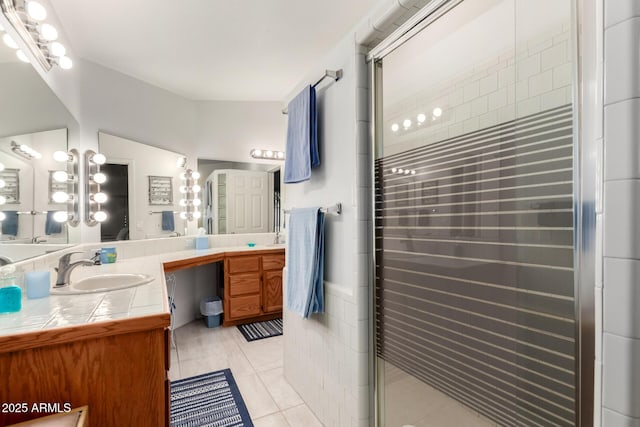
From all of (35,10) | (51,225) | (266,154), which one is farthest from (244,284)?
(35,10)

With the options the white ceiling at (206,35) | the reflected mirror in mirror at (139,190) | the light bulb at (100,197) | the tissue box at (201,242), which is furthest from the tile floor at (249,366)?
the white ceiling at (206,35)

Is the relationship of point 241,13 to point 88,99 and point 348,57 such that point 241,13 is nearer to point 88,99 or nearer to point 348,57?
point 348,57

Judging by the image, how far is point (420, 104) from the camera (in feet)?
3.70

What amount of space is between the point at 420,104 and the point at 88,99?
278 centimetres

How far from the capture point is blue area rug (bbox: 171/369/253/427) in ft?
5.83

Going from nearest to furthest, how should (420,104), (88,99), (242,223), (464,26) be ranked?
(464,26) < (420,104) < (88,99) < (242,223)

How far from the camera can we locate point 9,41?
51.4 inches

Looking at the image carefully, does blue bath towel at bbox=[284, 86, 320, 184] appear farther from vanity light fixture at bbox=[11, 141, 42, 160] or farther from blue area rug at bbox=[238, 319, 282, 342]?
blue area rug at bbox=[238, 319, 282, 342]

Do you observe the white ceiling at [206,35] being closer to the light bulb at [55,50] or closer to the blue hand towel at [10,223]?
the light bulb at [55,50]

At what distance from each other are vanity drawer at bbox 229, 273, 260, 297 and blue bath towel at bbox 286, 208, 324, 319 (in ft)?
4.61

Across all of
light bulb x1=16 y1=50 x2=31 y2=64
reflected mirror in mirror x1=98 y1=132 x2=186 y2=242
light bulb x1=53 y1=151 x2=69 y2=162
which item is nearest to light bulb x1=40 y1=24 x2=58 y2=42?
light bulb x1=16 y1=50 x2=31 y2=64

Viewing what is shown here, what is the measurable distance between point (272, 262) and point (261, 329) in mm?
708

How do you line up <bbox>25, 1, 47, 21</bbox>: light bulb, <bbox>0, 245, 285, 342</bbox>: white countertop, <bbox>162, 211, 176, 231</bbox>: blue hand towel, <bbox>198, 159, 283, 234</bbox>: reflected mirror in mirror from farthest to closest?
1. <bbox>198, 159, 283, 234</bbox>: reflected mirror in mirror
2. <bbox>162, 211, 176, 231</bbox>: blue hand towel
3. <bbox>25, 1, 47, 21</bbox>: light bulb
4. <bbox>0, 245, 285, 342</bbox>: white countertop

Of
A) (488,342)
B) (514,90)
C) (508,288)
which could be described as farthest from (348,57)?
(488,342)
